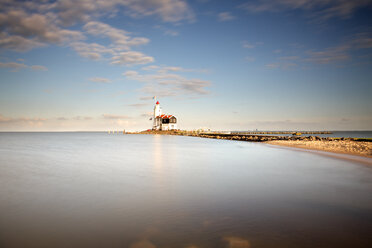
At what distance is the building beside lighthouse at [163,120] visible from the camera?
323 feet

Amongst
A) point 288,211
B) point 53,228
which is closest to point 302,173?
point 288,211

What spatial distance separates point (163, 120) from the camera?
99.4m

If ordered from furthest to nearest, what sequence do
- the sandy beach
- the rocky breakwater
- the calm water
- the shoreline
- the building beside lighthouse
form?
the building beside lighthouse
the rocky breakwater
the shoreline
the sandy beach
the calm water

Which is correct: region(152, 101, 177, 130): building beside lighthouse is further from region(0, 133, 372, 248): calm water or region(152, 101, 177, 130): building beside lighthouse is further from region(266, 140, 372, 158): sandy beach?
region(0, 133, 372, 248): calm water

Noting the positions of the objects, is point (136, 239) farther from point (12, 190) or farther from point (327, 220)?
point (12, 190)

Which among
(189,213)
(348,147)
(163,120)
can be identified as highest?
(163,120)

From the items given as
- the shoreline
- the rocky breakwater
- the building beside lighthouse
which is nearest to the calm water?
the shoreline

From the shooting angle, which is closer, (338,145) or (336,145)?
(338,145)

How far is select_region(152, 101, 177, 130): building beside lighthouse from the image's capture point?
323ft

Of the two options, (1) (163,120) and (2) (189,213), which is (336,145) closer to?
(2) (189,213)

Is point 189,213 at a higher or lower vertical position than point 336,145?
lower

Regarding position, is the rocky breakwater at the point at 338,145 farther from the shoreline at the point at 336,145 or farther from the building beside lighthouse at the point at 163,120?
the building beside lighthouse at the point at 163,120

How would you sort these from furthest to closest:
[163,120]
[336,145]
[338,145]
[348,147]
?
[163,120]
[336,145]
[338,145]
[348,147]

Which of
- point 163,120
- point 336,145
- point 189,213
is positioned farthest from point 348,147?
point 163,120
